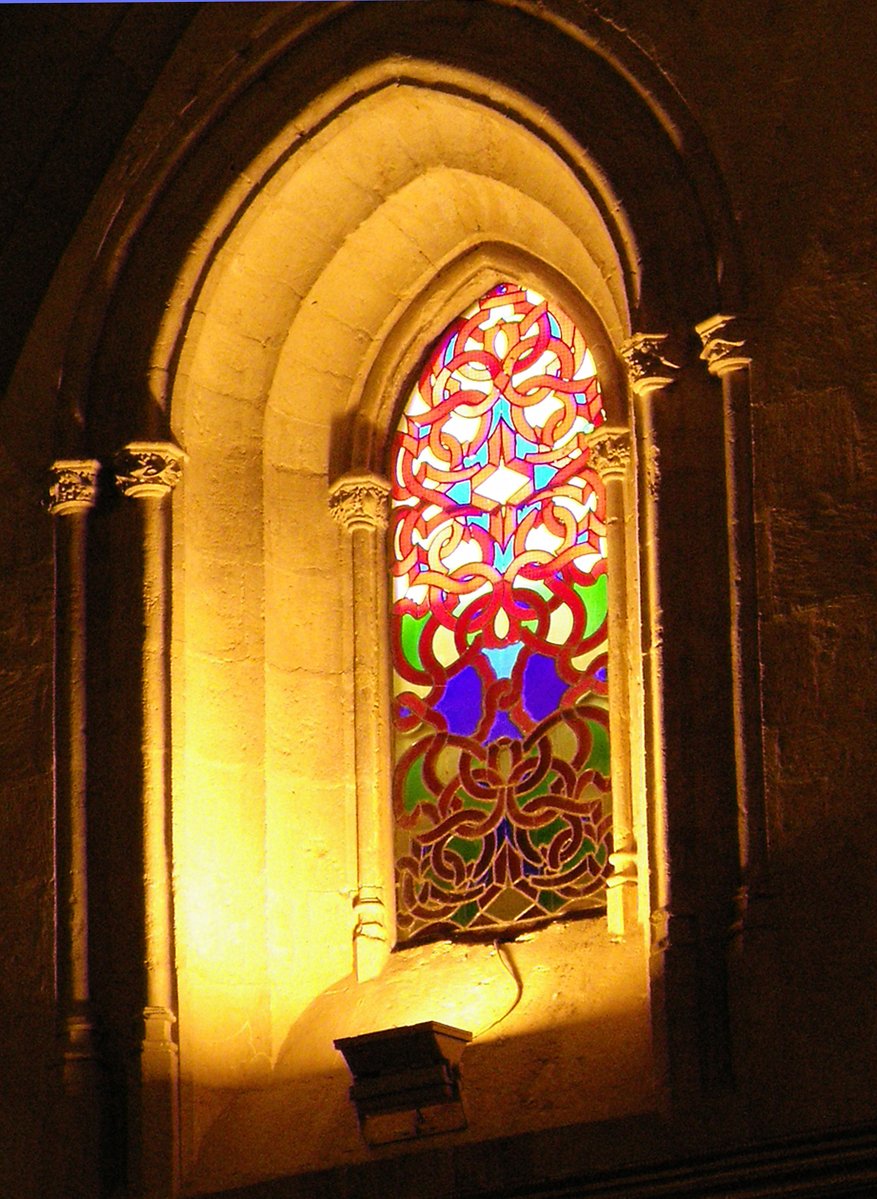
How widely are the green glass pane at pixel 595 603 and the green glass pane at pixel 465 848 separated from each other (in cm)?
77

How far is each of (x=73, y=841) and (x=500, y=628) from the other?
5.11 ft

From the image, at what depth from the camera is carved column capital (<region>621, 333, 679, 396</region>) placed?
36.2 feet

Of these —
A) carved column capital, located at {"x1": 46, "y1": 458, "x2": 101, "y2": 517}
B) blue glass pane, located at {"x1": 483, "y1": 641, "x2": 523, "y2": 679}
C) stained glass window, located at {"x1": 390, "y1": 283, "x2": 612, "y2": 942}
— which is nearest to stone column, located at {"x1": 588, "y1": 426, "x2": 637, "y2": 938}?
stained glass window, located at {"x1": 390, "y1": 283, "x2": 612, "y2": 942}

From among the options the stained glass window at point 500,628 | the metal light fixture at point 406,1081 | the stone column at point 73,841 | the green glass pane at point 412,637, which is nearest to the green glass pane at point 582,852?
the stained glass window at point 500,628

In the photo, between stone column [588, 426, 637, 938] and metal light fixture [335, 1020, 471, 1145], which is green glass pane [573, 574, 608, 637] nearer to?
stone column [588, 426, 637, 938]

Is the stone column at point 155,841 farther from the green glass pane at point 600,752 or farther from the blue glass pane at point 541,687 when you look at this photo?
the green glass pane at point 600,752

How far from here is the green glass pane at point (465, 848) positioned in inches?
466

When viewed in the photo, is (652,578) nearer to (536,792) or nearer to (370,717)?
(536,792)

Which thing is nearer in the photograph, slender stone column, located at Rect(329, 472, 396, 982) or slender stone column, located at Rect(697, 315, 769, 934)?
slender stone column, located at Rect(697, 315, 769, 934)

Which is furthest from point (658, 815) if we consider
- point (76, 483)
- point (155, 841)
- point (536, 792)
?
point (76, 483)

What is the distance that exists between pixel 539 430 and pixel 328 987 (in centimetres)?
196

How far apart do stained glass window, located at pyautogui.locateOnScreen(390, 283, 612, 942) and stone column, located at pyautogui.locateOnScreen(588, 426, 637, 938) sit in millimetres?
111

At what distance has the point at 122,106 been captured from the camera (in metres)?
12.3

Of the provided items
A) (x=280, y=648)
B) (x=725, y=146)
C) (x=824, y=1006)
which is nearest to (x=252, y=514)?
(x=280, y=648)
